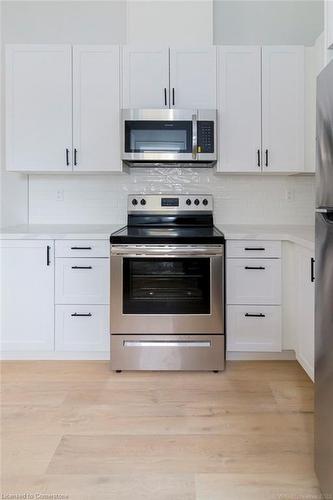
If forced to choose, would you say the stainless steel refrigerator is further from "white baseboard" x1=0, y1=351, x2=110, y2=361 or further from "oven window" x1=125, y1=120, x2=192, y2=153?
"white baseboard" x1=0, y1=351, x2=110, y2=361

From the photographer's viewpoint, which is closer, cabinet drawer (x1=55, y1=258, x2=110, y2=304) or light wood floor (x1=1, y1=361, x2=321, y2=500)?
light wood floor (x1=1, y1=361, x2=321, y2=500)

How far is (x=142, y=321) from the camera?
283 cm

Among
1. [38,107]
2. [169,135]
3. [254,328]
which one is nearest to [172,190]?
[169,135]

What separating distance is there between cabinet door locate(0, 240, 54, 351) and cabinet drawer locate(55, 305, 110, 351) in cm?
6

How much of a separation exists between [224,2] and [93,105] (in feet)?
4.58

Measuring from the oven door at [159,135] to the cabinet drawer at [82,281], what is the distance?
2.66ft

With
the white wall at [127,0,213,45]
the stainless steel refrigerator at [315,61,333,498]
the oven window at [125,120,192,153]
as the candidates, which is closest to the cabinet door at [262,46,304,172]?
the white wall at [127,0,213,45]

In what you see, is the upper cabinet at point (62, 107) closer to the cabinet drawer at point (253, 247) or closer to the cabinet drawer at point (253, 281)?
the cabinet drawer at point (253, 247)

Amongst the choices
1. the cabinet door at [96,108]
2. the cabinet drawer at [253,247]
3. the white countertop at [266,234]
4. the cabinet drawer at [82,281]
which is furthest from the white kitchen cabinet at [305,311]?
the cabinet door at [96,108]

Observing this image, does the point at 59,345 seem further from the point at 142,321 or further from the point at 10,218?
the point at 10,218

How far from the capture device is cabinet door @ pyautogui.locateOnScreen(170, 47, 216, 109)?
3.14m

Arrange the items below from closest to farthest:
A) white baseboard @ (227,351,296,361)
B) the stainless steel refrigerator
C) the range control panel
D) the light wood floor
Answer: the stainless steel refrigerator, the light wood floor, white baseboard @ (227,351,296,361), the range control panel

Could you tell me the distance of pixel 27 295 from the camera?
2980 millimetres

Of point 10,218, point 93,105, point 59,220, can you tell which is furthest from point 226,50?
point 10,218
